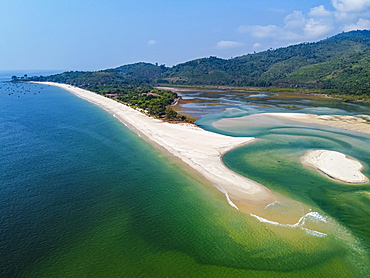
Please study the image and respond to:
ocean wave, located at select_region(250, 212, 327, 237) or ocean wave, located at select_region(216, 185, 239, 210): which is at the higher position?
ocean wave, located at select_region(216, 185, 239, 210)

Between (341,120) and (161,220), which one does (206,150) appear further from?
(341,120)

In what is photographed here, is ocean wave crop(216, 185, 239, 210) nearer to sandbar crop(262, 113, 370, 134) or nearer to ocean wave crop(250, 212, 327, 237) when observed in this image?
ocean wave crop(250, 212, 327, 237)

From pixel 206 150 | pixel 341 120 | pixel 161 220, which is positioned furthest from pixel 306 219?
pixel 341 120

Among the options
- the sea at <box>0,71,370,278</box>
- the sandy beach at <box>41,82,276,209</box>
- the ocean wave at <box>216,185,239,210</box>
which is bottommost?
the sea at <box>0,71,370,278</box>

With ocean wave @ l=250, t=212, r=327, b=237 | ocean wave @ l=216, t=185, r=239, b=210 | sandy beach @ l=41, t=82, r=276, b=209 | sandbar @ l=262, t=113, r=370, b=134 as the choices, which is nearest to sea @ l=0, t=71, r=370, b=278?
ocean wave @ l=250, t=212, r=327, b=237

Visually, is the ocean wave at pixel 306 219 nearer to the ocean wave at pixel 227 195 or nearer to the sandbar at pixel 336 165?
the ocean wave at pixel 227 195

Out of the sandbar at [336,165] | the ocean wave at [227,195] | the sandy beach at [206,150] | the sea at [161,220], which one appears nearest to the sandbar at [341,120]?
the sea at [161,220]
